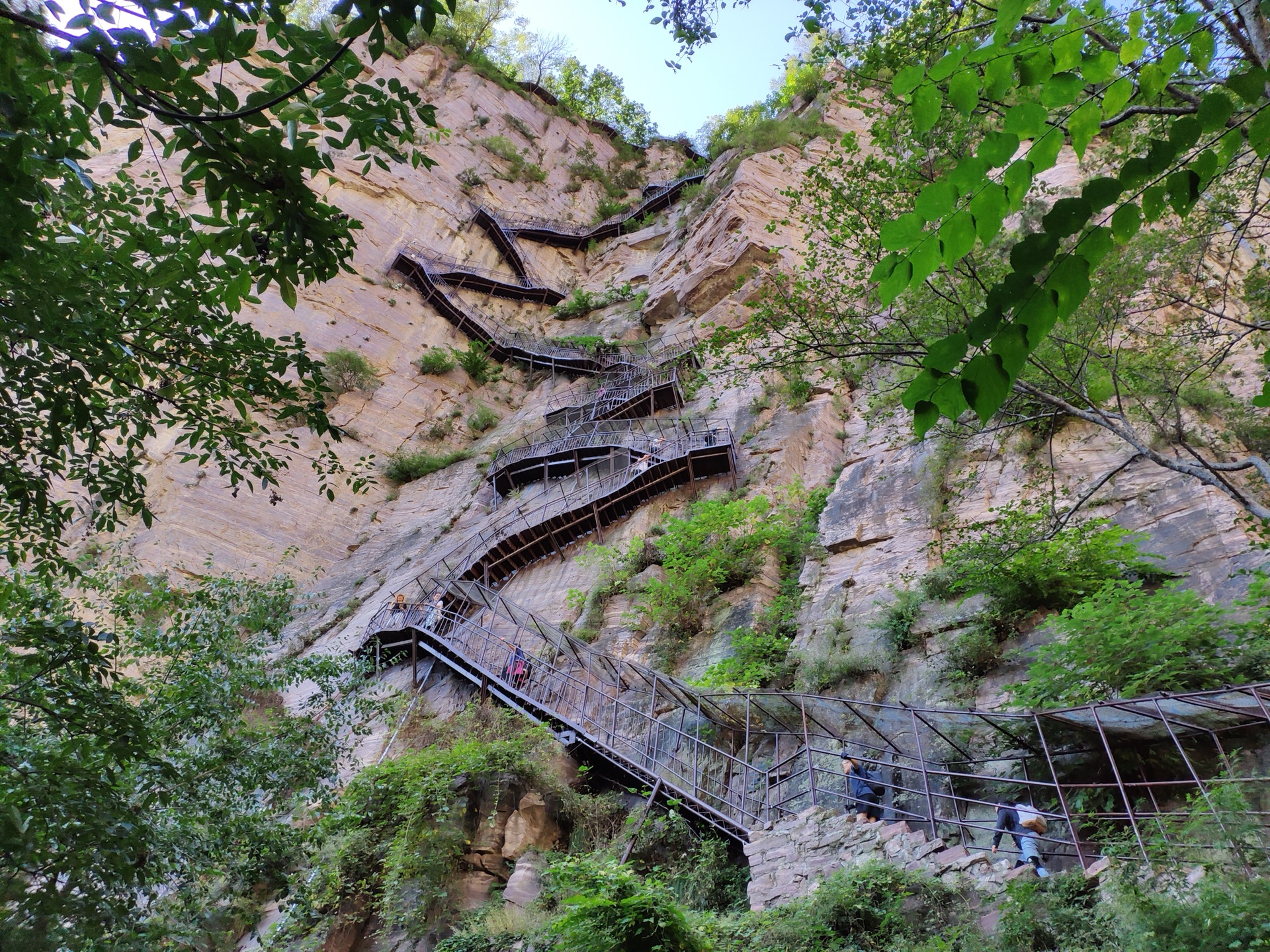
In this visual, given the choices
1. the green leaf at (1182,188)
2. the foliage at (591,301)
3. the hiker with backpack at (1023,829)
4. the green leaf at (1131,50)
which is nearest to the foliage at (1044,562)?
the hiker with backpack at (1023,829)

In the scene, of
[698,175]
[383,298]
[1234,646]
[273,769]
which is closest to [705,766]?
[273,769]

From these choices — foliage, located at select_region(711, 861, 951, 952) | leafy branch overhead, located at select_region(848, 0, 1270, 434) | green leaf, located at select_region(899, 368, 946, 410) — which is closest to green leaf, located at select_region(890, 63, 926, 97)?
leafy branch overhead, located at select_region(848, 0, 1270, 434)

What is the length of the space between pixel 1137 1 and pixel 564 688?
36.2 ft

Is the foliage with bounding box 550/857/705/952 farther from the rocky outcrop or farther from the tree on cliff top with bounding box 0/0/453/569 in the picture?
the tree on cliff top with bounding box 0/0/453/569

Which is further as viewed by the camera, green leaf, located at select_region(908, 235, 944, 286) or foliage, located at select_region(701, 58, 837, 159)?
foliage, located at select_region(701, 58, 837, 159)

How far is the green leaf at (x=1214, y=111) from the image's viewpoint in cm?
169

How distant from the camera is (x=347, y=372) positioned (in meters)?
24.0

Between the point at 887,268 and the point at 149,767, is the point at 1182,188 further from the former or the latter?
the point at 149,767

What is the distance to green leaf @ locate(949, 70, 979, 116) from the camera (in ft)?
6.09

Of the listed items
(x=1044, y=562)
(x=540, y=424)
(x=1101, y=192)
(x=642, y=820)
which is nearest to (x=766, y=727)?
(x=642, y=820)

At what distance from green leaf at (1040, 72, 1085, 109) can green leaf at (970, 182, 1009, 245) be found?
29 centimetres

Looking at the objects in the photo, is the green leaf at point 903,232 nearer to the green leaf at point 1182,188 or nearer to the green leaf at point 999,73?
the green leaf at point 999,73

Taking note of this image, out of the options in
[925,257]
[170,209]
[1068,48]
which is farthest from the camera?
[170,209]

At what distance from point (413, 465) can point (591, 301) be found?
11.0 metres
